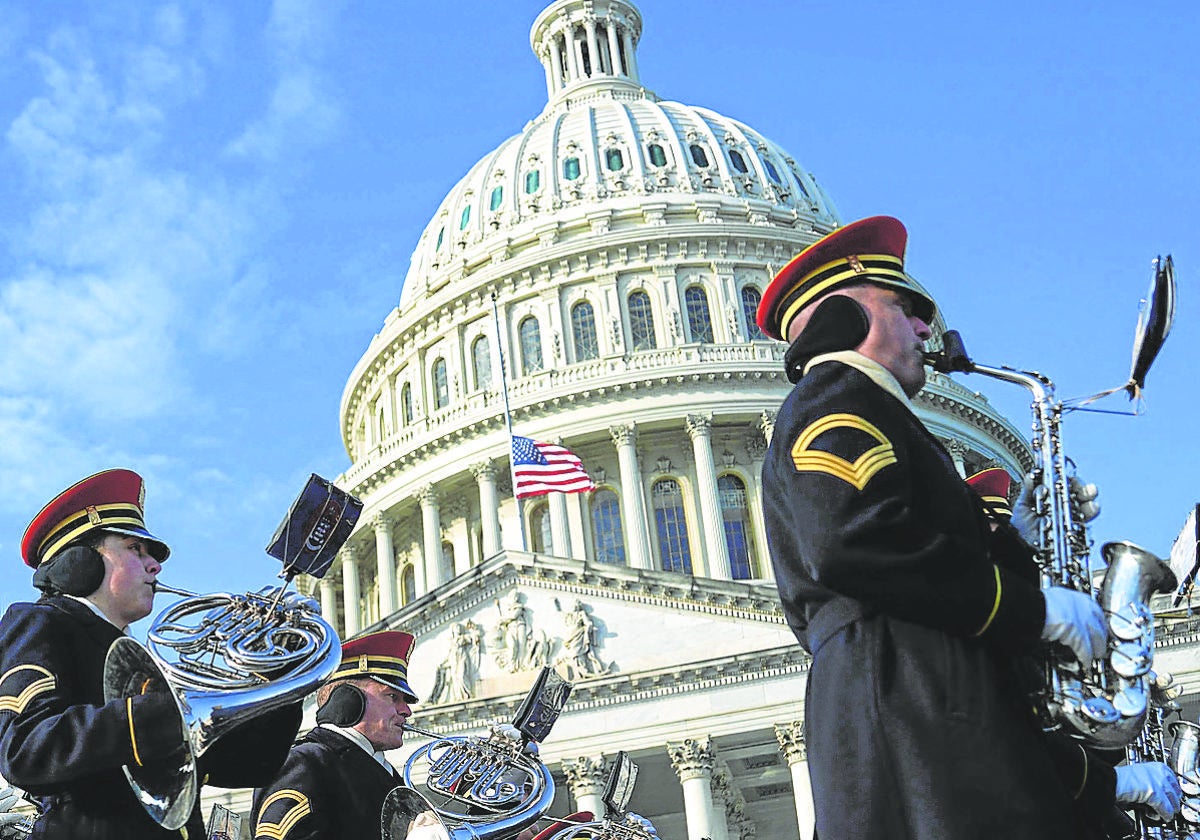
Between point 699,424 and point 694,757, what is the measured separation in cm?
2010

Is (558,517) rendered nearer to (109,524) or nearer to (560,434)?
(560,434)

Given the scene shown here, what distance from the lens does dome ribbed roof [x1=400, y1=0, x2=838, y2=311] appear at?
6241cm

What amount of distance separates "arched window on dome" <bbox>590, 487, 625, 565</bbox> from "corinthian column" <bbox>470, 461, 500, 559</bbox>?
3.60 meters

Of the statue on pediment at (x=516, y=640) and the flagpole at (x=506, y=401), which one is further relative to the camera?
the flagpole at (x=506, y=401)

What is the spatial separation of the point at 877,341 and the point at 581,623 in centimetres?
3537

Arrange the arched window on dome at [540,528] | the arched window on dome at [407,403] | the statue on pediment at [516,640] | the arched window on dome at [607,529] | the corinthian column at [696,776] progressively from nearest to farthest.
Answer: the corinthian column at [696,776] → the statue on pediment at [516,640] → the arched window on dome at [607,529] → the arched window on dome at [540,528] → the arched window on dome at [407,403]

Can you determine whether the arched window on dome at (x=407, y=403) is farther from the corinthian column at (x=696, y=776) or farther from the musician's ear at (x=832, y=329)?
the musician's ear at (x=832, y=329)

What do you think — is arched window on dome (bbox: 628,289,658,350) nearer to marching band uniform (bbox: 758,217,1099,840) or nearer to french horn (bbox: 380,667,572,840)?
french horn (bbox: 380,667,572,840)

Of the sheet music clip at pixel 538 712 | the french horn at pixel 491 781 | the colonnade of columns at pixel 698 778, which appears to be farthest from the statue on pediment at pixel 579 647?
the french horn at pixel 491 781

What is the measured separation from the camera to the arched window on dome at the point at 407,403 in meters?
63.9

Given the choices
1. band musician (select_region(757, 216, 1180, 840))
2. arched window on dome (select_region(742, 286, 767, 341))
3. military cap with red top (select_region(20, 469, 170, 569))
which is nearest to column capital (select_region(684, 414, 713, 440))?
arched window on dome (select_region(742, 286, 767, 341))

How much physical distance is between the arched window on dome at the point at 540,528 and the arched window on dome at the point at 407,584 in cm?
618

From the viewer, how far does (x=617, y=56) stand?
3017 inches

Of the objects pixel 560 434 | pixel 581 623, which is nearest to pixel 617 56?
pixel 560 434
